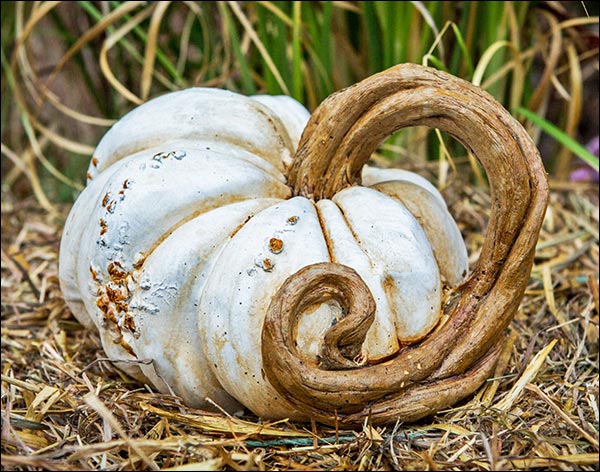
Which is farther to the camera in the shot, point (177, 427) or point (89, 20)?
point (89, 20)

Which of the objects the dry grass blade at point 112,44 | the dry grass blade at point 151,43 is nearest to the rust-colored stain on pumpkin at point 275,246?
the dry grass blade at point 112,44

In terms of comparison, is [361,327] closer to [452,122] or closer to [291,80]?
[452,122]

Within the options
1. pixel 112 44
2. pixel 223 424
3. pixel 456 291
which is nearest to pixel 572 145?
pixel 456 291

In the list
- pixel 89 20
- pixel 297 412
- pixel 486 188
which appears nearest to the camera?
pixel 297 412

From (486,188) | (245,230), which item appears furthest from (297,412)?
(486,188)

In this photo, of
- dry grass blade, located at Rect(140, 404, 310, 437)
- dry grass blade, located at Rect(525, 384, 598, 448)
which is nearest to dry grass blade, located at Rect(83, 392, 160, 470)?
A: dry grass blade, located at Rect(140, 404, 310, 437)

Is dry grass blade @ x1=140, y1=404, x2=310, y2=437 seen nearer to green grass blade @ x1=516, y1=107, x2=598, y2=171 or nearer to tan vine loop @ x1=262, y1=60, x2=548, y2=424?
tan vine loop @ x1=262, y1=60, x2=548, y2=424

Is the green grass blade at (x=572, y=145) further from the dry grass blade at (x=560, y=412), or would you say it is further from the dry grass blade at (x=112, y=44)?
the dry grass blade at (x=112, y=44)
